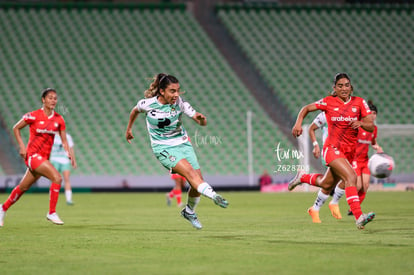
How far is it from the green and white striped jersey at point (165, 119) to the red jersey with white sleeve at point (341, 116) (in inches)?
78.7

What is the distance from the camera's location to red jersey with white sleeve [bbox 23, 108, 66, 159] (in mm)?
11758

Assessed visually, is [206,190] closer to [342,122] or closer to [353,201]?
[353,201]

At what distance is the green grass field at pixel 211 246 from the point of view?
20.2ft

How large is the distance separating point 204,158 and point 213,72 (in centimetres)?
448

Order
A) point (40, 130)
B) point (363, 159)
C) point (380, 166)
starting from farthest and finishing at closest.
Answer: point (380, 166)
point (363, 159)
point (40, 130)

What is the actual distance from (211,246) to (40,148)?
4.93 metres

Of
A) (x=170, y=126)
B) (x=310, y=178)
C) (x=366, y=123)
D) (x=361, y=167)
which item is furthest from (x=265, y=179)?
(x=170, y=126)

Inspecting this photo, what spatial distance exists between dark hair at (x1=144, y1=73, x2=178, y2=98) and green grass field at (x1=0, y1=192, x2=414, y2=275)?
193 centimetres

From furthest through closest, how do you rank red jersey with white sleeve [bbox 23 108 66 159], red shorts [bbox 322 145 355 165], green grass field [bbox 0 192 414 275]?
red jersey with white sleeve [bbox 23 108 66 159] → red shorts [bbox 322 145 355 165] → green grass field [bbox 0 192 414 275]

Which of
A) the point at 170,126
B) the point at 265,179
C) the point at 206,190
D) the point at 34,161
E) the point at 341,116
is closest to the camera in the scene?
the point at 206,190

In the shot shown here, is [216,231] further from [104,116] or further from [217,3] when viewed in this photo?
[217,3]

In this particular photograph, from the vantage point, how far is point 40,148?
38.7ft

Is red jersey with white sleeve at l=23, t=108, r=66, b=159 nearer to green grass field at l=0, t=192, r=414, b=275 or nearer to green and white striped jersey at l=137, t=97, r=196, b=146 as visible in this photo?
green grass field at l=0, t=192, r=414, b=275

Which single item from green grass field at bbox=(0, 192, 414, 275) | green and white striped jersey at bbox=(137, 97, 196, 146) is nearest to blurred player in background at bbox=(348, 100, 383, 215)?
green grass field at bbox=(0, 192, 414, 275)
